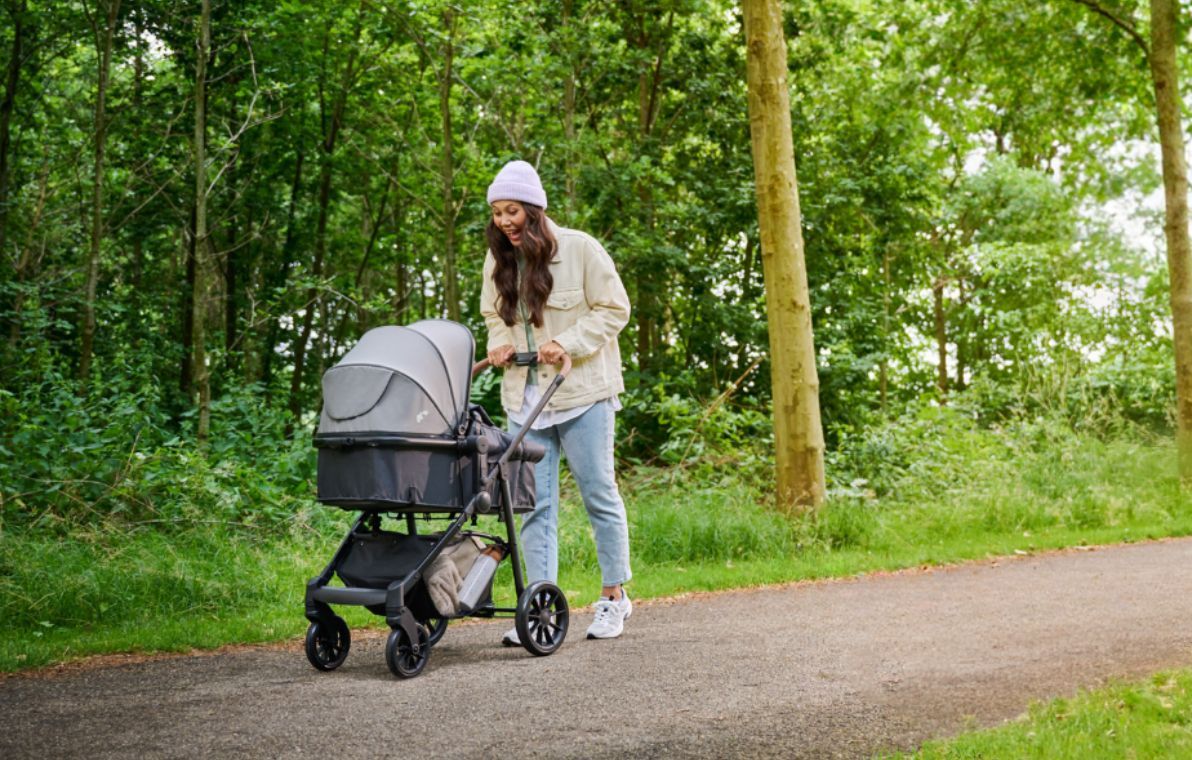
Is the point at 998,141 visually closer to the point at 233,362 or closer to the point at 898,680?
the point at 233,362

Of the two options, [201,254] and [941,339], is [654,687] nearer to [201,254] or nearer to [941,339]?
[201,254]

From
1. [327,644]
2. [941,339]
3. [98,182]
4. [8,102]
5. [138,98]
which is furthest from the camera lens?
[941,339]

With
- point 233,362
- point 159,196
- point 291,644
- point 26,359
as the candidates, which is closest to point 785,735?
point 291,644

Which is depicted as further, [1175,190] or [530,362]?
[1175,190]

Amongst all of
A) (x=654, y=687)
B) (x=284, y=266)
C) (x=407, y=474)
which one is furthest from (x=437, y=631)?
(x=284, y=266)

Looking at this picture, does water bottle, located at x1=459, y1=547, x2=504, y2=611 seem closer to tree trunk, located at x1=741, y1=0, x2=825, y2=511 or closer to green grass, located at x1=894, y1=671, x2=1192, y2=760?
green grass, located at x1=894, y1=671, x2=1192, y2=760

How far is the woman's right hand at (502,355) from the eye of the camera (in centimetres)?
577

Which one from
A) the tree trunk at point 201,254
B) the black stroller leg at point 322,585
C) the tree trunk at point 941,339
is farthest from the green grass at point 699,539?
the tree trunk at point 941,339

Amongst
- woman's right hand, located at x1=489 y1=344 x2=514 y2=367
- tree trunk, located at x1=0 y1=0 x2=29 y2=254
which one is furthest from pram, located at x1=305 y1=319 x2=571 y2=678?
tree trunk, located at x1=0 y1=0 x2=29 y2=254

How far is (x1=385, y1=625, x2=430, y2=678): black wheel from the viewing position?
5.07m

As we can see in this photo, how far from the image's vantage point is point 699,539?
373 inches

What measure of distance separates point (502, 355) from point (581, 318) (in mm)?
417

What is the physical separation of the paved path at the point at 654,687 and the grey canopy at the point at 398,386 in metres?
1.10

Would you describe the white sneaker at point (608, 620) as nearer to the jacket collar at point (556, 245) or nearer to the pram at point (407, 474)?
the pram at point (407, 474)
